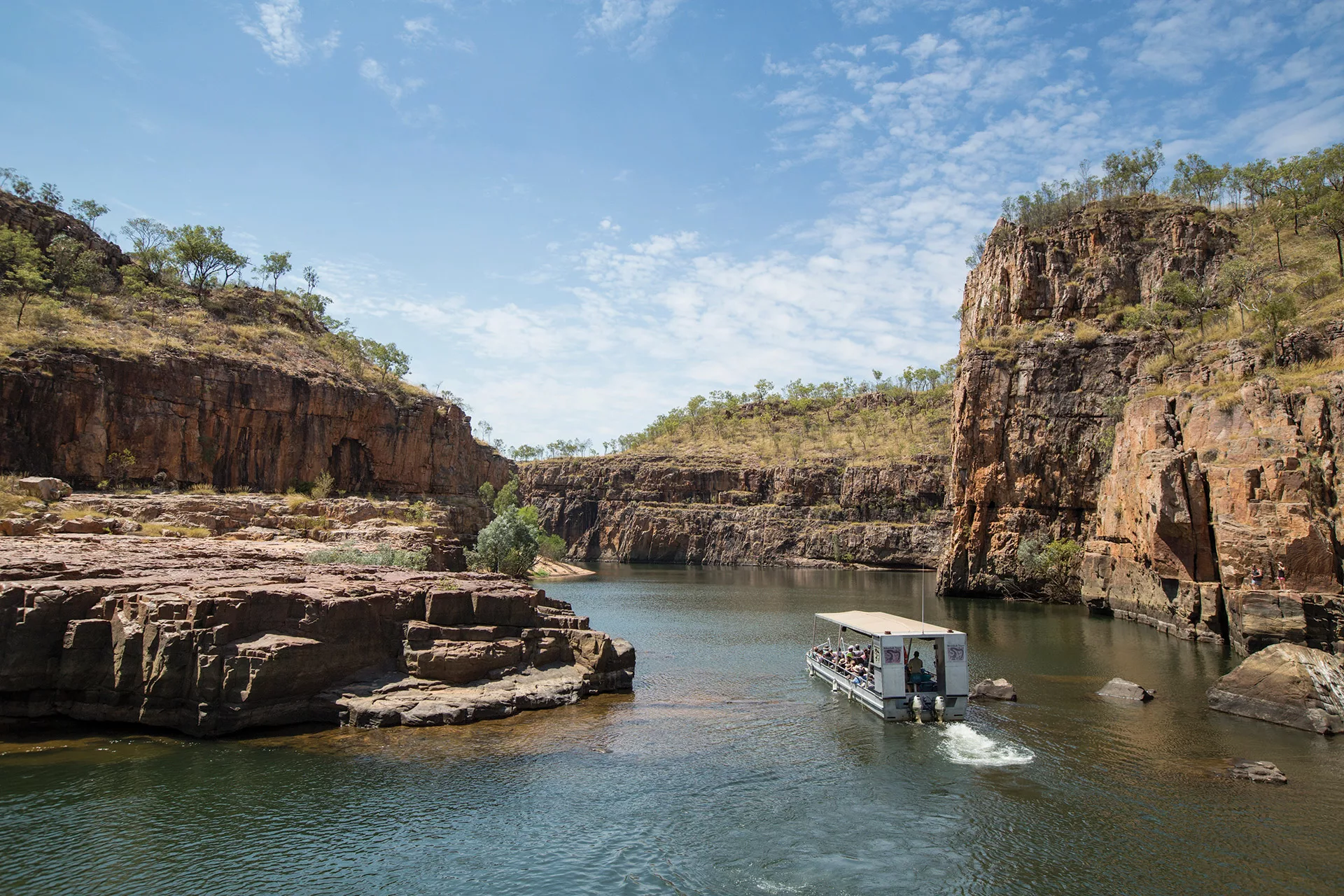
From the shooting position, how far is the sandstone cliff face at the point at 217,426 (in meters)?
50.0

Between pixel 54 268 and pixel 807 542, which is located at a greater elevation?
pixel 54 268

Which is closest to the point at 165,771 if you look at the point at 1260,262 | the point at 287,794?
the point at 287,794

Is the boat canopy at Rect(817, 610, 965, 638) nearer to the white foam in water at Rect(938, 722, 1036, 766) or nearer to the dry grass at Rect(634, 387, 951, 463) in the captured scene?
the white foam in water at Rect(938, 722, 1036, 766)

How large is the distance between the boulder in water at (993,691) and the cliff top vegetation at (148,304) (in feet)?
202

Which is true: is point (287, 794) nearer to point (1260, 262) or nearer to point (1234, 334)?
point (1234, 334)

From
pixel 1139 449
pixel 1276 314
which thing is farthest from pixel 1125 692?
pixel 1276 314

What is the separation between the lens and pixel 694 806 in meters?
19.8

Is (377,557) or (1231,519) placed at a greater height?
(1231,519)

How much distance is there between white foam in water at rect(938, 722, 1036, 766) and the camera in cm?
2347

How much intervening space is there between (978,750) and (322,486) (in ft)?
197

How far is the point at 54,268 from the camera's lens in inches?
2339

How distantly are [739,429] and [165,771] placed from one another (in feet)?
502

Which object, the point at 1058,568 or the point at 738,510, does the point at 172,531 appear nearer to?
the point at 1058,568

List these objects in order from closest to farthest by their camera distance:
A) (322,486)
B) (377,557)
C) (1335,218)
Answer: (377,557) → (1335,218) → (322,486)
